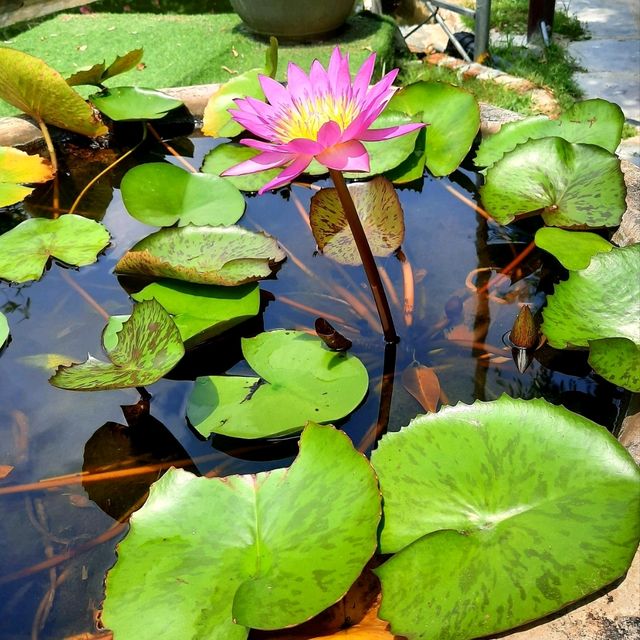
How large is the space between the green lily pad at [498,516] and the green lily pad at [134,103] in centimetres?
121

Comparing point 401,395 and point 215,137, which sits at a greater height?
point 215,137

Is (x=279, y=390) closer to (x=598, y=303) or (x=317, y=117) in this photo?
(x=317, y=117)

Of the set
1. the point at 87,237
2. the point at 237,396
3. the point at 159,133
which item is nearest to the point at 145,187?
the point at 87,237

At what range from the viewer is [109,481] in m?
0.85

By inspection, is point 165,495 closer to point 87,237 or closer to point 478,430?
point 478,430

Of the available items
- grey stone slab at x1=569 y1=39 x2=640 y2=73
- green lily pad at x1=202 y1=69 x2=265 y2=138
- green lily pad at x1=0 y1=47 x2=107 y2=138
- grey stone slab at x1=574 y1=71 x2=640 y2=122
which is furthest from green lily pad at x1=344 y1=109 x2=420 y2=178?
grey stone slab at x1=569 y1=39 x2=640 y2=73

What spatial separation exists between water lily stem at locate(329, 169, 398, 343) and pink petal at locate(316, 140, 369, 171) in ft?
0.09

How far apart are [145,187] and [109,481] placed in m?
0.71

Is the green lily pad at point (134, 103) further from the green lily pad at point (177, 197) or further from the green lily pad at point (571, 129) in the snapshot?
the green lily pad at point (571, 129)

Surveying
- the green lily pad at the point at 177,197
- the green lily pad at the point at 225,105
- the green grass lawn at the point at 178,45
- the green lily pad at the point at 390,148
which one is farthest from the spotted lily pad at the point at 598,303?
the green grass lawn at the point at 178,45

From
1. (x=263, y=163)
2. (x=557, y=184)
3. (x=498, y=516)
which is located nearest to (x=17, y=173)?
(x=263, y=163)

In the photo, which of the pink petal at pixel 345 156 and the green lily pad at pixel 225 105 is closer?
the pink petal at pixel 345 156

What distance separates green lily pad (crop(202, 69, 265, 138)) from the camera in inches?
61.8

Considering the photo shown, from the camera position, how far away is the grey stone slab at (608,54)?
3.37 metres
